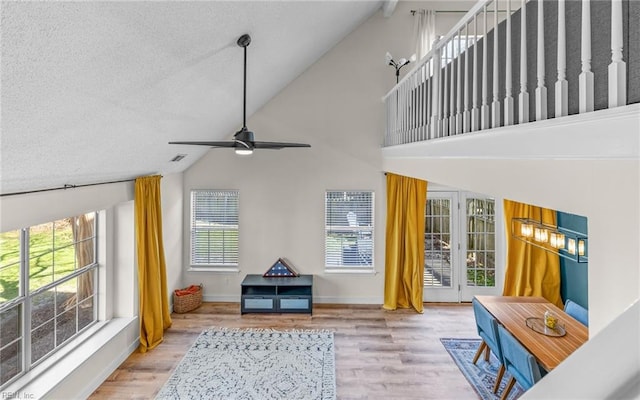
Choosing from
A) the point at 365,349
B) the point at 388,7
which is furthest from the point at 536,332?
the point at 388,7

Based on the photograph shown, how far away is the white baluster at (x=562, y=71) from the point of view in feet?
4.71

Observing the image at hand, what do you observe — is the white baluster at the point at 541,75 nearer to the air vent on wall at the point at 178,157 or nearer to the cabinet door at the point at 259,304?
the air vent on wall at the point at 178,157

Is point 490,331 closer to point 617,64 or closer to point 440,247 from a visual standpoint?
point 440,247

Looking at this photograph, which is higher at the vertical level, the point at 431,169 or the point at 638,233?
the point at 431,169

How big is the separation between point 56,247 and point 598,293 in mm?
4403

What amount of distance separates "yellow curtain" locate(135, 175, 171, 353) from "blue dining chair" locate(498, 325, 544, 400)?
161 inches

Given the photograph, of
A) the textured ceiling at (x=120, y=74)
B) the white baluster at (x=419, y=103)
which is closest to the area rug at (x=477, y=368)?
the white baluster at (x=419, y=103)

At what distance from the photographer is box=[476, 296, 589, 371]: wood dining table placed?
3.11 m

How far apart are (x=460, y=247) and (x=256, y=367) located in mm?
3953

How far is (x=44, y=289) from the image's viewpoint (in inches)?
141

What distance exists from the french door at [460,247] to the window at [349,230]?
104 centimetres

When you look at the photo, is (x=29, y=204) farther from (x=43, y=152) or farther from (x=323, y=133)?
(x=323, y=133)

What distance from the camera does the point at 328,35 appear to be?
525 cm

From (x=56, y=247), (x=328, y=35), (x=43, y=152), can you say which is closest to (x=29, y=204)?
(x=43, y=152)
